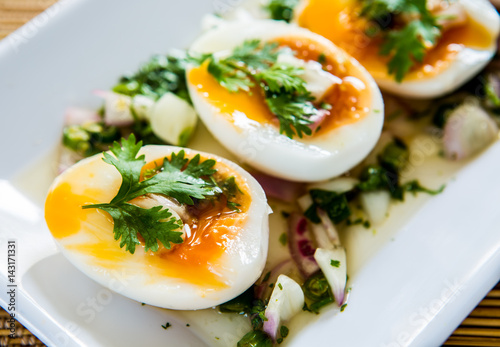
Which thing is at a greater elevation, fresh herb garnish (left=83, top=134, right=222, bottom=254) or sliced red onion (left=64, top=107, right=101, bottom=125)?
fresh herb garnish (left=83, top=134, right=222, bottom=254)

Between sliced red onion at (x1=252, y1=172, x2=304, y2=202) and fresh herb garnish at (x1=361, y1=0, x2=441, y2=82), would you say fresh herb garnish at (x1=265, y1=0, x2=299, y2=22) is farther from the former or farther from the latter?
sliced red onion at (x1=252, y1=172, x2=304, y2=202)

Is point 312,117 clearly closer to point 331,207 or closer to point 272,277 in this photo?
point 331,207

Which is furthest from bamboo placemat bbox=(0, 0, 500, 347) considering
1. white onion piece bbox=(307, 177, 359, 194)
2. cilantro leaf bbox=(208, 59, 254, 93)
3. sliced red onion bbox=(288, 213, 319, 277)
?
cilantro leaf bbox=(208, 59, 254, 93)

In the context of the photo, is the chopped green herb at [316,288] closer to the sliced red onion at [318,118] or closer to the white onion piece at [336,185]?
the white onion piece at [336,185]

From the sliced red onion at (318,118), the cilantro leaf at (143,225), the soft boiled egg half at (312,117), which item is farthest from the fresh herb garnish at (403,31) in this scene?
the cilantro leaf at (143,225)

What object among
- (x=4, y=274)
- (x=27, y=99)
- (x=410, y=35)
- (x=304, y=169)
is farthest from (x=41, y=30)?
(x=410, y=35)

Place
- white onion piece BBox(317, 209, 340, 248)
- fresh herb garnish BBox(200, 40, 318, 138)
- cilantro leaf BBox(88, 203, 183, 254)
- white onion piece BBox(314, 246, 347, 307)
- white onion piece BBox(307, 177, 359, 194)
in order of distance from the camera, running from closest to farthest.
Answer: cilantro leaf BBox(88, 203, 183, 254) < white onion piece BBox(314, 246, 347, 307) < fresh herb garnish BBox(200, 40, 318, 138) < white onion piece BBox(317, 209, 340, 248) < white onion piece BBox(307, 177, 359, 194)

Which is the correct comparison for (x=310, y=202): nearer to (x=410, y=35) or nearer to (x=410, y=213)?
(x=410, y=213)

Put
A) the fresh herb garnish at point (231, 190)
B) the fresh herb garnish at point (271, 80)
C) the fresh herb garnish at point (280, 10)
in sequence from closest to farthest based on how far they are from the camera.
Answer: the fresh herb garnish at point (231, 190)
the fresh herb garnish at point (271, 80)
the fresh herb garnish at point (280, 10)
